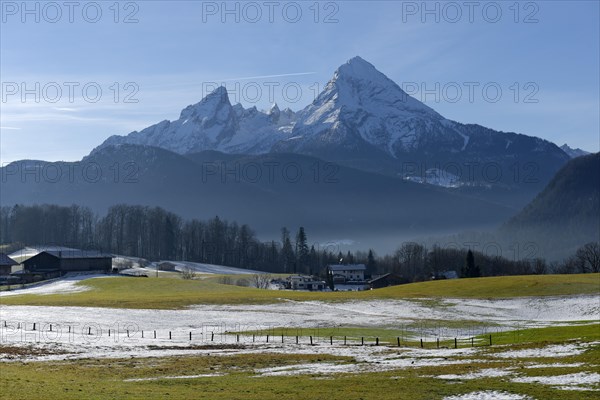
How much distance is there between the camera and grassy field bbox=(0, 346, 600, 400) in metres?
32.7

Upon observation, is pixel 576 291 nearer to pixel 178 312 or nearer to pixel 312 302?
pixel 312 302

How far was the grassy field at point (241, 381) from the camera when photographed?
32719 mm

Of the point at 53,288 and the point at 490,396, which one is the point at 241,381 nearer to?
the point at 490,396

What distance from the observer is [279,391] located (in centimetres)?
3431

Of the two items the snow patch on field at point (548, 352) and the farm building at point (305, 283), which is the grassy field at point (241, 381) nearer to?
the snow patch on field at point (548, 352)

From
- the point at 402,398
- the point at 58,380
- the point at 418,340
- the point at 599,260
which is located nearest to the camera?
the point at 402,398

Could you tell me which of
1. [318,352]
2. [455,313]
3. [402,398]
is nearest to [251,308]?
[455,313]

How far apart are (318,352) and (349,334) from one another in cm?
1632

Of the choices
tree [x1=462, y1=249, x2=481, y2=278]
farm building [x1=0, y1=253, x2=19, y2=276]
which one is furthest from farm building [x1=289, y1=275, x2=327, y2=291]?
farm building [x1=0, y1=253, x2=19, y2=276]

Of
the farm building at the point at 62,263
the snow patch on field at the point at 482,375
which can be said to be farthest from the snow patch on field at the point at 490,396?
the farm building at the point at 62,263

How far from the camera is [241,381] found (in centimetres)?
3831

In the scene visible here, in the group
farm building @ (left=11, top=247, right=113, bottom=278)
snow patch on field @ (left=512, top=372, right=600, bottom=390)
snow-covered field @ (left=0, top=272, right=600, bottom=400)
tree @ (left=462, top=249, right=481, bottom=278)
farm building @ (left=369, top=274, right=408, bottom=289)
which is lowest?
snow-covered field @ (left=0, top=272, right=600, bottom=400)

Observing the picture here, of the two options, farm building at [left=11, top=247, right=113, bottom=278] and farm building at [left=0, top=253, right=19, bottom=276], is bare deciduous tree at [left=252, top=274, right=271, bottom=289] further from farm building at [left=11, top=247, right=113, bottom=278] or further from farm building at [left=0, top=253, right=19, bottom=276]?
farm building at [left=0, top=253, right=19, bottom=276]

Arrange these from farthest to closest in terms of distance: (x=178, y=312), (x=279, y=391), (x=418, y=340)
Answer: (x=178, y=312), (x=418, y=340), (x=279, y=391)
